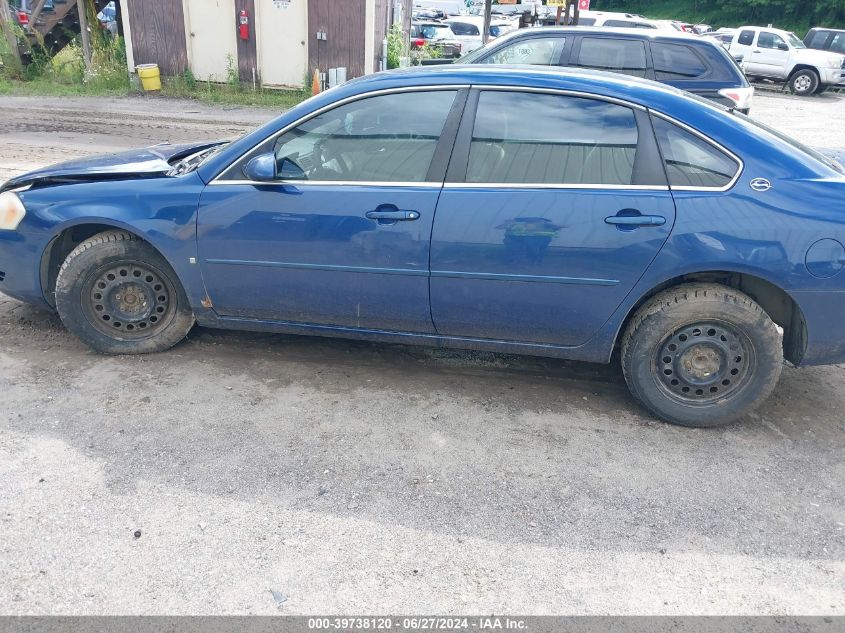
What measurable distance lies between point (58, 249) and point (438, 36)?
20.6m

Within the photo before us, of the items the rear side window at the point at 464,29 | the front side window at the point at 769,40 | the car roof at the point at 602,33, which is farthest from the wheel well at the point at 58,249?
the front side window at the point at 769,40

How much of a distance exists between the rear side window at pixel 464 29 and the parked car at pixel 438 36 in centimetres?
52

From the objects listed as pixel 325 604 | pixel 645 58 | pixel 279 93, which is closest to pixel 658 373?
pixel 325 604

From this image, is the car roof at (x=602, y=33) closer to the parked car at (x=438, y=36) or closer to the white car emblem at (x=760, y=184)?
the white car emblem at (x=760, y=184)

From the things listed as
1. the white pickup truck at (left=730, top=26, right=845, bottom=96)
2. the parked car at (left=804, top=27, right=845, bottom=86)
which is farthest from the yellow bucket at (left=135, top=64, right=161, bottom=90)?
the parked car at (left=804, top=27, right=845, bottom=86)

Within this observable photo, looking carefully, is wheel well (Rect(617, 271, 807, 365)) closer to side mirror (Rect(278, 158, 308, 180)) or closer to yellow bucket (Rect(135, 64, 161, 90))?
side mirror (Rect(278, 158, 308, 180))

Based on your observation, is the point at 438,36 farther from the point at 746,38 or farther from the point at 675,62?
the point at 675,62

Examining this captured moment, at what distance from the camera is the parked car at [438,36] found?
2159 cm

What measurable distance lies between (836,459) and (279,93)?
1448cm

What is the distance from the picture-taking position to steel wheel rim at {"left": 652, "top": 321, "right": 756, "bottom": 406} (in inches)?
143

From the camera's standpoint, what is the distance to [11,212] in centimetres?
418

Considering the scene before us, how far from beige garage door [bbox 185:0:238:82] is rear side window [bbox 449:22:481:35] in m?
10.5

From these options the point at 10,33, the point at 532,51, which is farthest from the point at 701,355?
the point at 10,33

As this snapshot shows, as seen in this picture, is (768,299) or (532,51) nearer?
(768,299)
